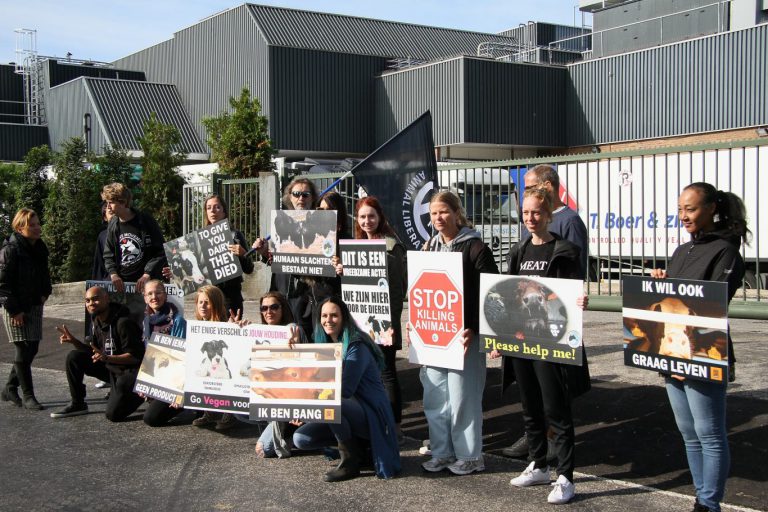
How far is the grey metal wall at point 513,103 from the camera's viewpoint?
32.2 metres

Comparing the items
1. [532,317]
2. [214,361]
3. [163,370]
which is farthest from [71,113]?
[532,317]

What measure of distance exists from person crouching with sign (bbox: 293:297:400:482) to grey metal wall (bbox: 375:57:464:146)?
26337 millimetres

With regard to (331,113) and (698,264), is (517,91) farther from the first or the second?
(698,264)

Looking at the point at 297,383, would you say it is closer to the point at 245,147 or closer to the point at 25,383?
the point at 25,383

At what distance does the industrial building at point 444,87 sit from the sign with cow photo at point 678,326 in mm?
25471

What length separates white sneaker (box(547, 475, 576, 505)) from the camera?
17.3 ft

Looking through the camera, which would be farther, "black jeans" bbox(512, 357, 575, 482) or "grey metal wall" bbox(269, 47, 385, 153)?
"grey metal wall" bbox(269, 47, 385, 153)

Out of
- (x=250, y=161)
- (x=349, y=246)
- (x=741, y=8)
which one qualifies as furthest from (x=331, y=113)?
(x=349, y=246)

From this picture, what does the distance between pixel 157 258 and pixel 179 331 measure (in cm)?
116

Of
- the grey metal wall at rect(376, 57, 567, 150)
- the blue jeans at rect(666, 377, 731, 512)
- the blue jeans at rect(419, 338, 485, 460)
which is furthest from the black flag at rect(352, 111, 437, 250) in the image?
the grey metal wall at rect(376, 57, 567, 150)

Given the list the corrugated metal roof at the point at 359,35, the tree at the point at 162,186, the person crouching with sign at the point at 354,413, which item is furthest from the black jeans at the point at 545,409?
the corrugated metal roof at the point at 359,35

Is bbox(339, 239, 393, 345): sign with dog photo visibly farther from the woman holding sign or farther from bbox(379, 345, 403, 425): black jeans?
the woman holding sign

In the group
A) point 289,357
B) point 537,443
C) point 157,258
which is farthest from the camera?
point 157,258

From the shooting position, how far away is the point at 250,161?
58.0 feet
